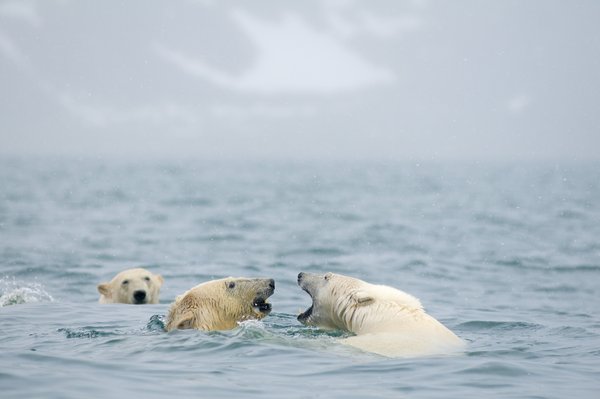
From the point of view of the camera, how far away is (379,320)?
374 inches

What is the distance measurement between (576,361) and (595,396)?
59.8 inches

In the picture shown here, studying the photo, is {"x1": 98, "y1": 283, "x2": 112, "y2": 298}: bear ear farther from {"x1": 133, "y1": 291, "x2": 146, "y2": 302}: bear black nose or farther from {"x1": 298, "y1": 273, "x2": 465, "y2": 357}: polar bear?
{"x1": 298, "y1": 273, "x2": 465, "y2": 357}: polar bear

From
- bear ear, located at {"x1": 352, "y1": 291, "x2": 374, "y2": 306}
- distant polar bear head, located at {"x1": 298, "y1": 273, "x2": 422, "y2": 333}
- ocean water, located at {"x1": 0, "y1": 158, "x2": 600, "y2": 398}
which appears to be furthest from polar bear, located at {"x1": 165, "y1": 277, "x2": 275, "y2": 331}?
bear ear, located at {"x1": 352, "y1": 291, "x2": 374, "y2": 306}

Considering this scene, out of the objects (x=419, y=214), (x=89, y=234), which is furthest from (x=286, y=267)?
(x=419, y=214)

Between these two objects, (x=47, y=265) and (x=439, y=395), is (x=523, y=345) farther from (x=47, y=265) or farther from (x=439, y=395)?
(x=47, y=265)

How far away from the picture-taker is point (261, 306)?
33.9ft

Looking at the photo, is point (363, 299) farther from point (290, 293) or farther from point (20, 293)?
point (20, 293)

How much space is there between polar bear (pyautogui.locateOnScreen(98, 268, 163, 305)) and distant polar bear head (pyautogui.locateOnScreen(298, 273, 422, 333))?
11.7 feet

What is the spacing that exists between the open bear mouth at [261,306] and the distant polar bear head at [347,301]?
49 centimetres

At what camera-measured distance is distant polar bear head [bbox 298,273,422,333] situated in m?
9.71

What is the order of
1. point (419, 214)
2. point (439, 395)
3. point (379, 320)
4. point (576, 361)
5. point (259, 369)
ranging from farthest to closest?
1. point (419, 214)
2. point (379, 320)
3. point (576, 361)
4. point (259, 369)
5. point (439, 395)

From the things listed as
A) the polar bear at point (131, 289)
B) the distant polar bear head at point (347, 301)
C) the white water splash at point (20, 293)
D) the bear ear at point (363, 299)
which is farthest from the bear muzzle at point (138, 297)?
the bear ear at point (363, 299)

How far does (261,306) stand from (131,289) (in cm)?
370

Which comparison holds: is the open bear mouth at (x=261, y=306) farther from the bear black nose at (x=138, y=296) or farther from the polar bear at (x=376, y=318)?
the bear black nose at (x=138, y=296)
